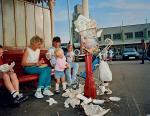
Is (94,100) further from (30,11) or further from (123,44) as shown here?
(123,44)

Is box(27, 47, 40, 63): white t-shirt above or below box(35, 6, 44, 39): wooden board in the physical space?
below

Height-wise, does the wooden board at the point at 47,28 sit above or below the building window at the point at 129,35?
below

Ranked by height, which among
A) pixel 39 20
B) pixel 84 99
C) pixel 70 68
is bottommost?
pixel 84 99

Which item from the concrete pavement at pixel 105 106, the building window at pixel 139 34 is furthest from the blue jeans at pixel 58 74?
the building window at pixel 139 34

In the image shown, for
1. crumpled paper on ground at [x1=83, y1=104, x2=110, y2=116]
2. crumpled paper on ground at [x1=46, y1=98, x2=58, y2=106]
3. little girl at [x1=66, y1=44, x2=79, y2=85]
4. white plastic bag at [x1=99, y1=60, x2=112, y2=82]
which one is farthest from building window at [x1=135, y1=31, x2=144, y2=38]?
crumpled paper on ground at [x1=83, y1=104, x2=110, y2=116]

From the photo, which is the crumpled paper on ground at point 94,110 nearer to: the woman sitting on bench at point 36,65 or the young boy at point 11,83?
the young boy at point 11,83

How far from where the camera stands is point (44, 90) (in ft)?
26.8

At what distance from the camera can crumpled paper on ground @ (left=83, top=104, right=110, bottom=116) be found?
612cm

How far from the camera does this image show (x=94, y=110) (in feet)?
20.5

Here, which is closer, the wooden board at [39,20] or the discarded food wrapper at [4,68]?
the discarded food wrapper at [4,68]

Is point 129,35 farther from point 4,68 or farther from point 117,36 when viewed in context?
point 4,68

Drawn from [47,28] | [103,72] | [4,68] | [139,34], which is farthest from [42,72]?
[139,34]

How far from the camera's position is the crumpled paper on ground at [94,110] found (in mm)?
6117

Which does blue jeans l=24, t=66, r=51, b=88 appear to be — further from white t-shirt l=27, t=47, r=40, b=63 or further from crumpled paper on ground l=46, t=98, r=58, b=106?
crumpled paper on ground l=46, t=98, r=58, b=106
